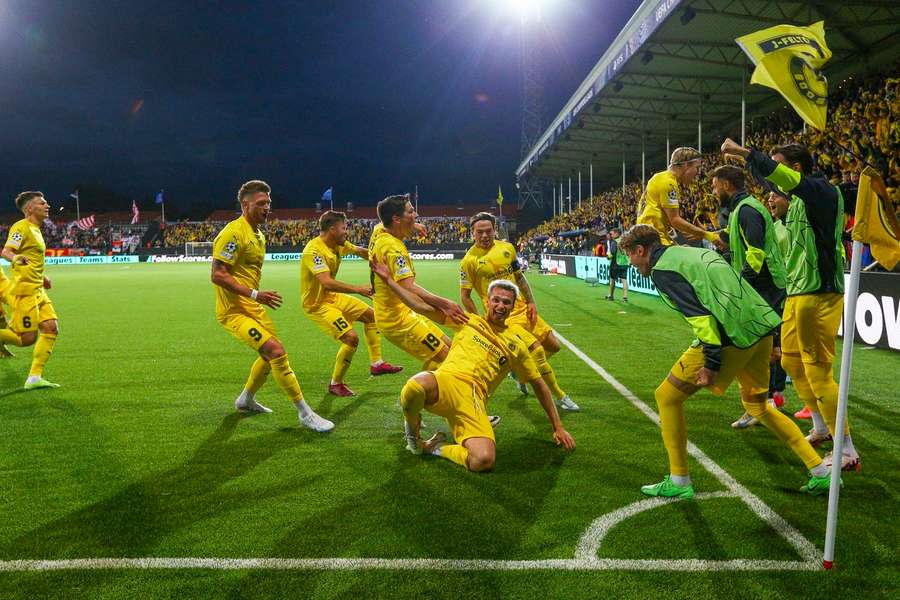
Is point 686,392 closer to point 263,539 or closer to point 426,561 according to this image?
point 426,561

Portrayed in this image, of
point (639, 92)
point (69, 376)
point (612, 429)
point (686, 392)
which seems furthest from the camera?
point (639, 92)

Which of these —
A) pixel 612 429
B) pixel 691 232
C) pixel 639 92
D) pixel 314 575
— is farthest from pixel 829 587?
pixel 639 92

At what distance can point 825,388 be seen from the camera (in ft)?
15.1

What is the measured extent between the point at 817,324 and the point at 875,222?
5.07ft

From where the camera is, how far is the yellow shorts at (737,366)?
12.7 ft

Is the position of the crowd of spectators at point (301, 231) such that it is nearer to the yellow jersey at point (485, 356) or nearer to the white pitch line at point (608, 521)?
the yellow jersey at point (485, 356)

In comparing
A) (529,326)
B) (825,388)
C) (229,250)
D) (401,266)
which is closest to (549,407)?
(401,266)

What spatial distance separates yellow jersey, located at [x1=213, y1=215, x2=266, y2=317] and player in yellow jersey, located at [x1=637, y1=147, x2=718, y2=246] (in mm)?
3737

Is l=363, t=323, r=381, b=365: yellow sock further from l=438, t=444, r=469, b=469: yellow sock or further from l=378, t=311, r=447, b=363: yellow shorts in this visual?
l=438, t=444, r=469, b=469: yellow sock

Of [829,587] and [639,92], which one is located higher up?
[639,92]

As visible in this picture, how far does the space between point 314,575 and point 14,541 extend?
1.82 metres

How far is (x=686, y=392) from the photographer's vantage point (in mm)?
4004

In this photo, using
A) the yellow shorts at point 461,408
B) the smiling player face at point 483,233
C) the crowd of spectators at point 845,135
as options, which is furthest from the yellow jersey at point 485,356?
the crowd of spectators at point 845,135

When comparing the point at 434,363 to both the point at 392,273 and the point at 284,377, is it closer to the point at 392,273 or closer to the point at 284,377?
the point at 392,273
